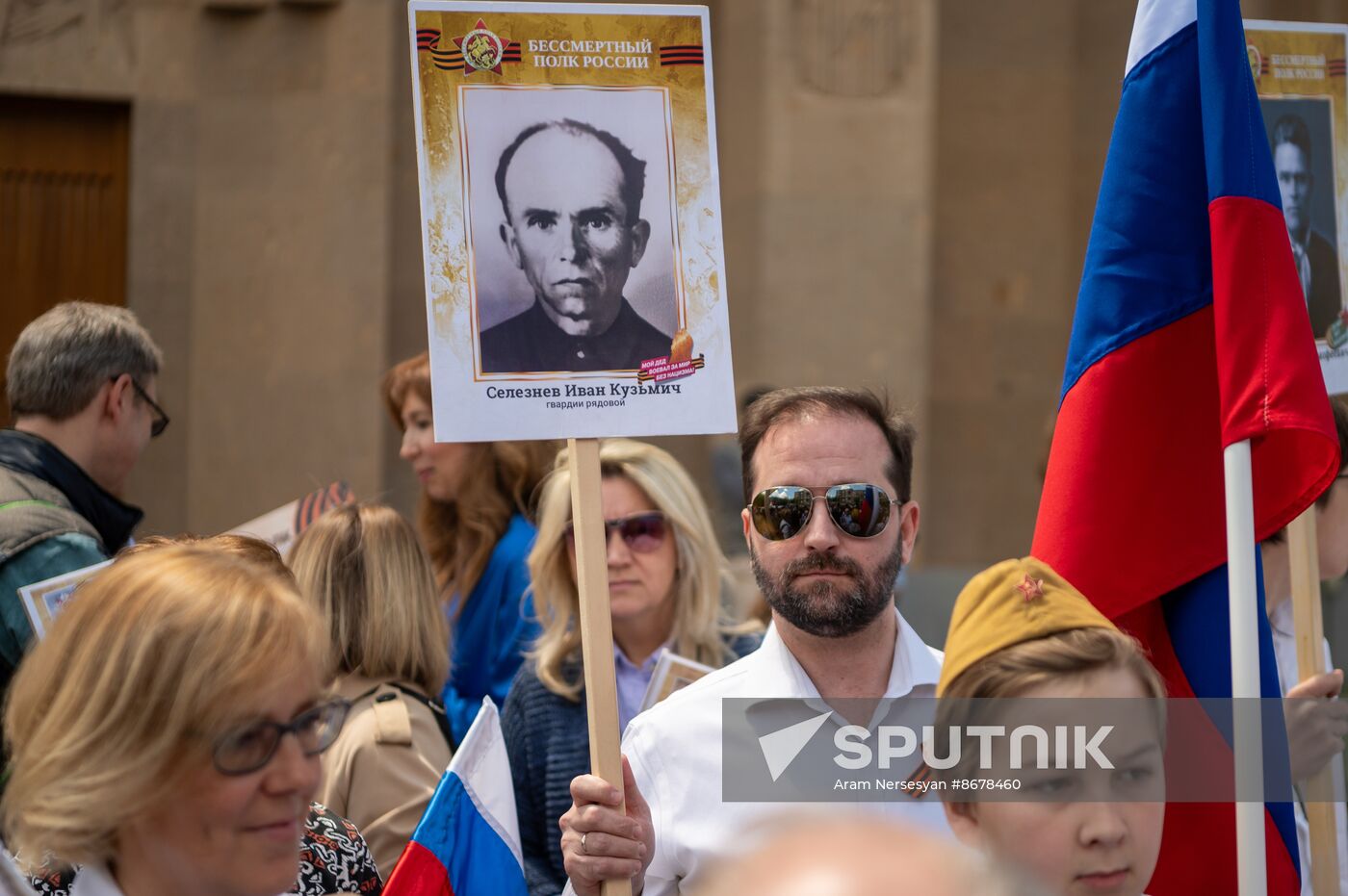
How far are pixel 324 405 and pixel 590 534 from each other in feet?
17.8

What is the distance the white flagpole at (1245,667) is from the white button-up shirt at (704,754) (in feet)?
1.69

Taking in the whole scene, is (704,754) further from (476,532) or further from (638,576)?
(476,532)

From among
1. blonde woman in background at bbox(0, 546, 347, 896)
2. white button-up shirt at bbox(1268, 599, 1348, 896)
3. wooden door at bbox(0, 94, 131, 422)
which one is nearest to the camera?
blonde woman in background at bbox(0, 546, 347, 896)

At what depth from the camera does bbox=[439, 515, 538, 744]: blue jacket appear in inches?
193

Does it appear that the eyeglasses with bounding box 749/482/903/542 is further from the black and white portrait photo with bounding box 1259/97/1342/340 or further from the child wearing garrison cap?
the black and white portrait photo with bounding box 1259/97/1342/340

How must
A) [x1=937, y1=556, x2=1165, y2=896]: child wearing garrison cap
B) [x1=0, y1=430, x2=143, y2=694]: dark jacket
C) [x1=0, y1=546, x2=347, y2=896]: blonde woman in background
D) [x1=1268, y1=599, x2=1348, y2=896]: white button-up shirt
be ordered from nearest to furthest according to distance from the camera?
[x1=0, y1=546, x2=347, y2=896]: blonde woman in background < [x1=937, y1=556, x2=1165, y2=896]: child wearing garrison cap < [x1=1268, y1=599, x2=1348, y2=896]: white button-up shirt < [x1=0, y1=430, x2=143, y2=694]: dark jacket

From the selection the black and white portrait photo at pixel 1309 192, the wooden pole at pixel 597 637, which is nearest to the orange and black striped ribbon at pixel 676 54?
the wooden pole at pixel 597 637

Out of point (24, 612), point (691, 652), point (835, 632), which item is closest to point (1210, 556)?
point (835, 632)

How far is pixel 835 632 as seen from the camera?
317 centimetres

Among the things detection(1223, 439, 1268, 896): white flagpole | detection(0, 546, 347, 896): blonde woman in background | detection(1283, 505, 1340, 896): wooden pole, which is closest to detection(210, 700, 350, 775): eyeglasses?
detection(0, 546, 347, 896): blonde woman in background

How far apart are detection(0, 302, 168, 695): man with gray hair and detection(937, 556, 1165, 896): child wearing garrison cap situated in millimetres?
2391

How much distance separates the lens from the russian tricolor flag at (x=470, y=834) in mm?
3135

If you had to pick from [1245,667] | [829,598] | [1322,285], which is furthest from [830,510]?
[1322,285]

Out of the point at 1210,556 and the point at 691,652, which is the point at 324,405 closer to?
the point at 691,652
